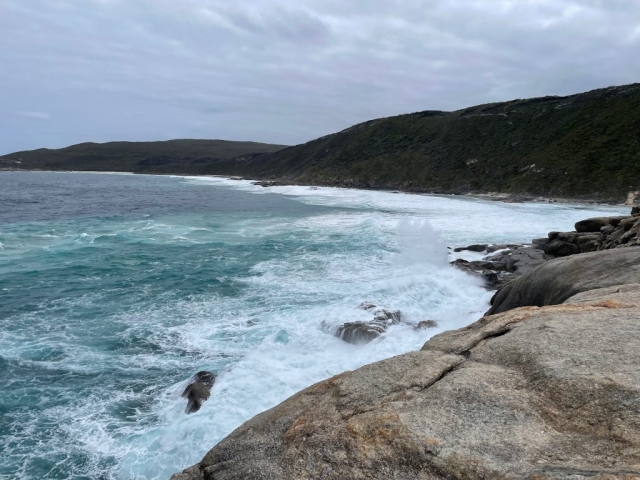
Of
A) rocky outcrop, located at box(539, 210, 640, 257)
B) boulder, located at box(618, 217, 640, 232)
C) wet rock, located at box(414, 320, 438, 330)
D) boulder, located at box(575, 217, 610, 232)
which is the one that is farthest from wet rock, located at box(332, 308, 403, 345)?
boulder, located at box(575, 217, 610, 232)

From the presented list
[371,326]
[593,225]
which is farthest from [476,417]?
[593,225]

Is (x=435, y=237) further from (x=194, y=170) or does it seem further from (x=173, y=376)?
(x=194, y=170)

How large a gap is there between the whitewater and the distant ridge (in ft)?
101

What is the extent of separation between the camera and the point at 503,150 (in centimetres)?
8056

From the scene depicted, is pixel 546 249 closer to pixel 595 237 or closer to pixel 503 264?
pixel 595 237

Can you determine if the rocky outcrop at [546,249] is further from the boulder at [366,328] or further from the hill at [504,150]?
the hill at [504,150]

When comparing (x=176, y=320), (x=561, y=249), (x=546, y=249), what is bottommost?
(x=176, y=320)

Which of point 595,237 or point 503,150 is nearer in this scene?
point 595,237

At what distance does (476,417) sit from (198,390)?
26.5ft

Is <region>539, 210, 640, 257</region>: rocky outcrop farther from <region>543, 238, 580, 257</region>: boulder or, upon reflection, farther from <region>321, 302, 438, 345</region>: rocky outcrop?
<region>321, 302, 438, 345</region>: rocky outcrop

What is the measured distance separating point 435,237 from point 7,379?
25625mm

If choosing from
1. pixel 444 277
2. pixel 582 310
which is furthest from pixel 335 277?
pixel 582 310

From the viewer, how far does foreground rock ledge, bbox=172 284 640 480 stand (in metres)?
3.88

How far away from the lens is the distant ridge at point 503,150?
197 ft
